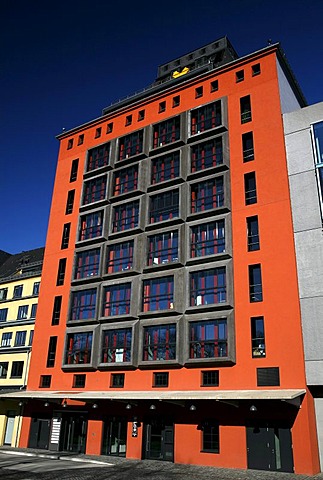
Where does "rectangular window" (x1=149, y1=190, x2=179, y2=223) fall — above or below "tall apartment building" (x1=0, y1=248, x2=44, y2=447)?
above

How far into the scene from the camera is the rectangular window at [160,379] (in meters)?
32.9

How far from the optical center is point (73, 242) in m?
43.4

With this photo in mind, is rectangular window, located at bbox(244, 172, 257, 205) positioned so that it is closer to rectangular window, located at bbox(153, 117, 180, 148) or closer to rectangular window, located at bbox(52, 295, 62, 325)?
rectangular window, located at bbox(153, 117, 180, 148)

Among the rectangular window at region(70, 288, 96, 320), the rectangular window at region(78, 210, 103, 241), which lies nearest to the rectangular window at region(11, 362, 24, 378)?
the rectangular window at region(70, 288, 96, 320)

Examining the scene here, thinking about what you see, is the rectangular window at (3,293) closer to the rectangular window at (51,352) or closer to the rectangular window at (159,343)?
the rectangular window at (51,352)

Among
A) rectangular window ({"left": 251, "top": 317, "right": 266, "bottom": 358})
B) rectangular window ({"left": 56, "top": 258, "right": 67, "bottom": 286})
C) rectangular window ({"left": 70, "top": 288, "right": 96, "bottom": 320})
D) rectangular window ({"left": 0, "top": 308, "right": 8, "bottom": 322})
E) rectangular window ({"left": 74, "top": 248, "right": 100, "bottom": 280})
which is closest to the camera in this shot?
rectangular window ({"left": 251, "top": 317, "right": 266, "bottom": 358})

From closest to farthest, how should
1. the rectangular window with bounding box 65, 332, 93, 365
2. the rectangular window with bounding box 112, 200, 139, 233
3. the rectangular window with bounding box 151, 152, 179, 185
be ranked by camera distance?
the rectangular window with bounding box 65, 332, 93, 365 < the rectangular window with bounding box 151, 152, 179, 185 < the rectangular window with bounding box 112, 200, 139, 233

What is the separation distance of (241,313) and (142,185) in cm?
1596

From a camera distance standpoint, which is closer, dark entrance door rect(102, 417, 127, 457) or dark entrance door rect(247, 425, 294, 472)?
dark entrance door rect(247, 425, 294, 472)

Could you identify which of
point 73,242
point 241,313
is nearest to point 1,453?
point 73,242

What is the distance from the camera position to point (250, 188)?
35.3 metres

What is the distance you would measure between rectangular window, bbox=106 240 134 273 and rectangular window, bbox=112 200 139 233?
1636mm

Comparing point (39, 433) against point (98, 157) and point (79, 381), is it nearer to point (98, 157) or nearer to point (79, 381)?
point (79, 381)

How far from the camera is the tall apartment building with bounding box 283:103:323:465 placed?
27.6 meters
